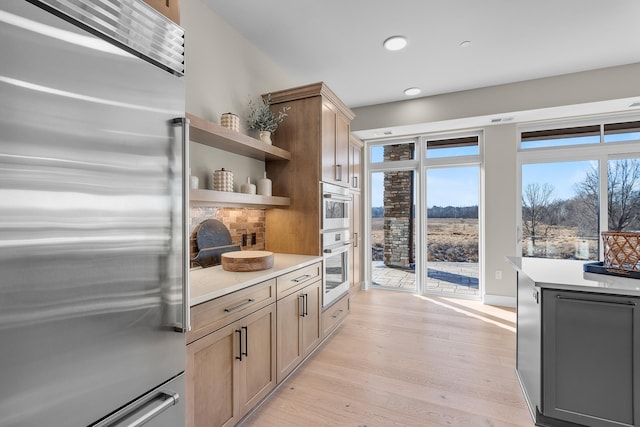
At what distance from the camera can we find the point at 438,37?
2.71 m

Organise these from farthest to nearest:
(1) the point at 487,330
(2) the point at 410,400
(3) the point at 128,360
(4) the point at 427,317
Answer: (4) the point at 427,317, (1) the point at 487,330, (2) the point at 410,400, (3) the point at 128,360

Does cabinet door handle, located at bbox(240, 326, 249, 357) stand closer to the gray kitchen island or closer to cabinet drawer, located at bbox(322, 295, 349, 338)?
cabinet drawer, located at bbox(322, 295, 349, 338)

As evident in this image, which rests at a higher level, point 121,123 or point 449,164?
point 449,164

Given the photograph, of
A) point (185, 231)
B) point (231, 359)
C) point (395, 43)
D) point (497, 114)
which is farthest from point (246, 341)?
point (497, 114)

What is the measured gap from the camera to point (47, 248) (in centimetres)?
80

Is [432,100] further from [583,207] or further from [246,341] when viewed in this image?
[246,341]

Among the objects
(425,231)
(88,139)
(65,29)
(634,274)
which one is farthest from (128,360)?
(425,231)

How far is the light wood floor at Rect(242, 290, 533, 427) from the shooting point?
191cm

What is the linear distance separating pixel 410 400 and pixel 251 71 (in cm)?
302

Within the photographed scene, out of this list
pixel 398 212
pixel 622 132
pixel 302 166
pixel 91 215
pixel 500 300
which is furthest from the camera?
pixel 398 212

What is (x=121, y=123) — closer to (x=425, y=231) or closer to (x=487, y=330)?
(x=487, y=330)

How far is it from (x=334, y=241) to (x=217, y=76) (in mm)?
1817

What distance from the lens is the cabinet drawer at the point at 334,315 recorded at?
285 cm

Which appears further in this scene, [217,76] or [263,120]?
[263,120]
